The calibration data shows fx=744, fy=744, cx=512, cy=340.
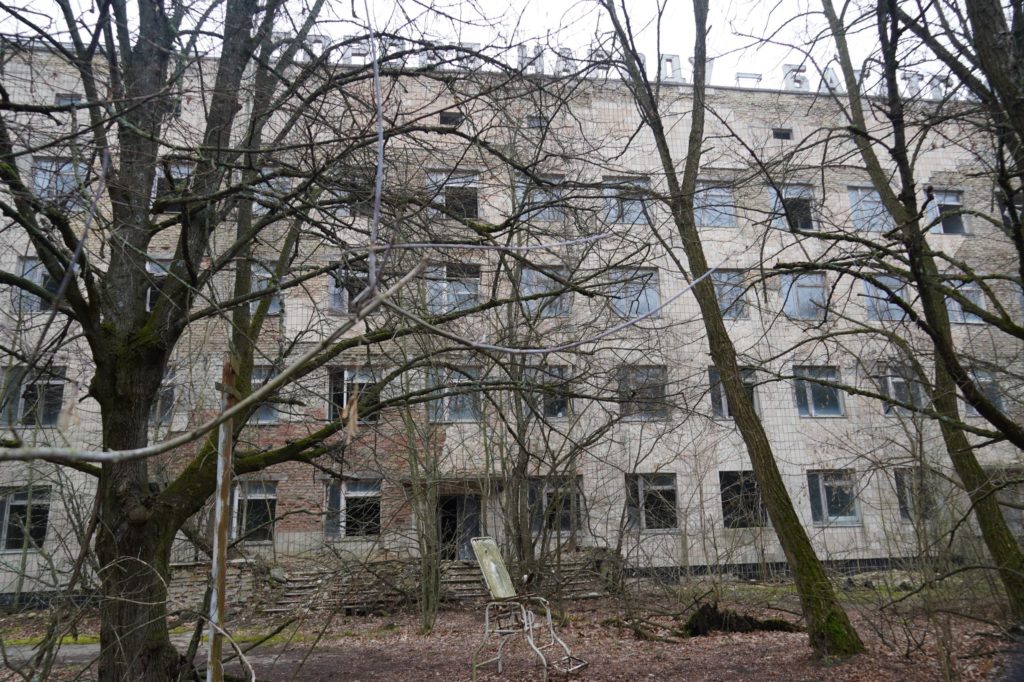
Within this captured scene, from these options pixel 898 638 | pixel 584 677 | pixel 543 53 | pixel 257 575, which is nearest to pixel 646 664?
pixel 584 677

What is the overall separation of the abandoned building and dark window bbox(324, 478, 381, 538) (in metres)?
0.15

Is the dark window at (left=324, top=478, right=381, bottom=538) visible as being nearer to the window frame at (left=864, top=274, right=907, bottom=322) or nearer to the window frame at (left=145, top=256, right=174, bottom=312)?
the window frame at (left=145, top=256, right=174, bottom=312)

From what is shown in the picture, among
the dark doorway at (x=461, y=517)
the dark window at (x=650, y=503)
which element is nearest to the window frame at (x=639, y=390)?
the dark window at (x=650, y=503)

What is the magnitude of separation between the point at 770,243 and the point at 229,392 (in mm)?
16683

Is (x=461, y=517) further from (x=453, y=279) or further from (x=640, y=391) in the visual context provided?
(x=453, y=279)

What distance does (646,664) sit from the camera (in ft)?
27.9

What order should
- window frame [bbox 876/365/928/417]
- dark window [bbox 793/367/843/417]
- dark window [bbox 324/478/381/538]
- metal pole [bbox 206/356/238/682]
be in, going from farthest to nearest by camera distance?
1. dark window [bbox 793/367/843/417]
2. dark window [bbox 324/478/381/538]
3. window frame [bbox 876/365/928/417]
4. metal pole [bbox 206/356/238/682]

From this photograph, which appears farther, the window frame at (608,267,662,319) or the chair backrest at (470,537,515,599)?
the chair backrest at (470,537,515,599)

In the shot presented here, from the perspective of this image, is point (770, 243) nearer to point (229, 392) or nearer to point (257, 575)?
point (257, 575)

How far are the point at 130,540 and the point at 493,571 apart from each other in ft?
13.5

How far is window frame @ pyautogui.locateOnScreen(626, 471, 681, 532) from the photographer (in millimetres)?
13820

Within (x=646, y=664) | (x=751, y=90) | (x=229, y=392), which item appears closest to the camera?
(x=229, y=392)

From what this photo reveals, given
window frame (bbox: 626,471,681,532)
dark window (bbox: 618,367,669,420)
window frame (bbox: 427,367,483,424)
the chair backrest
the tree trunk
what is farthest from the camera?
window frame (bbox: 626,471,681,532)

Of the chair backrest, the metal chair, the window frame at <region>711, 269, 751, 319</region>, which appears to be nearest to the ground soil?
the metal chair
